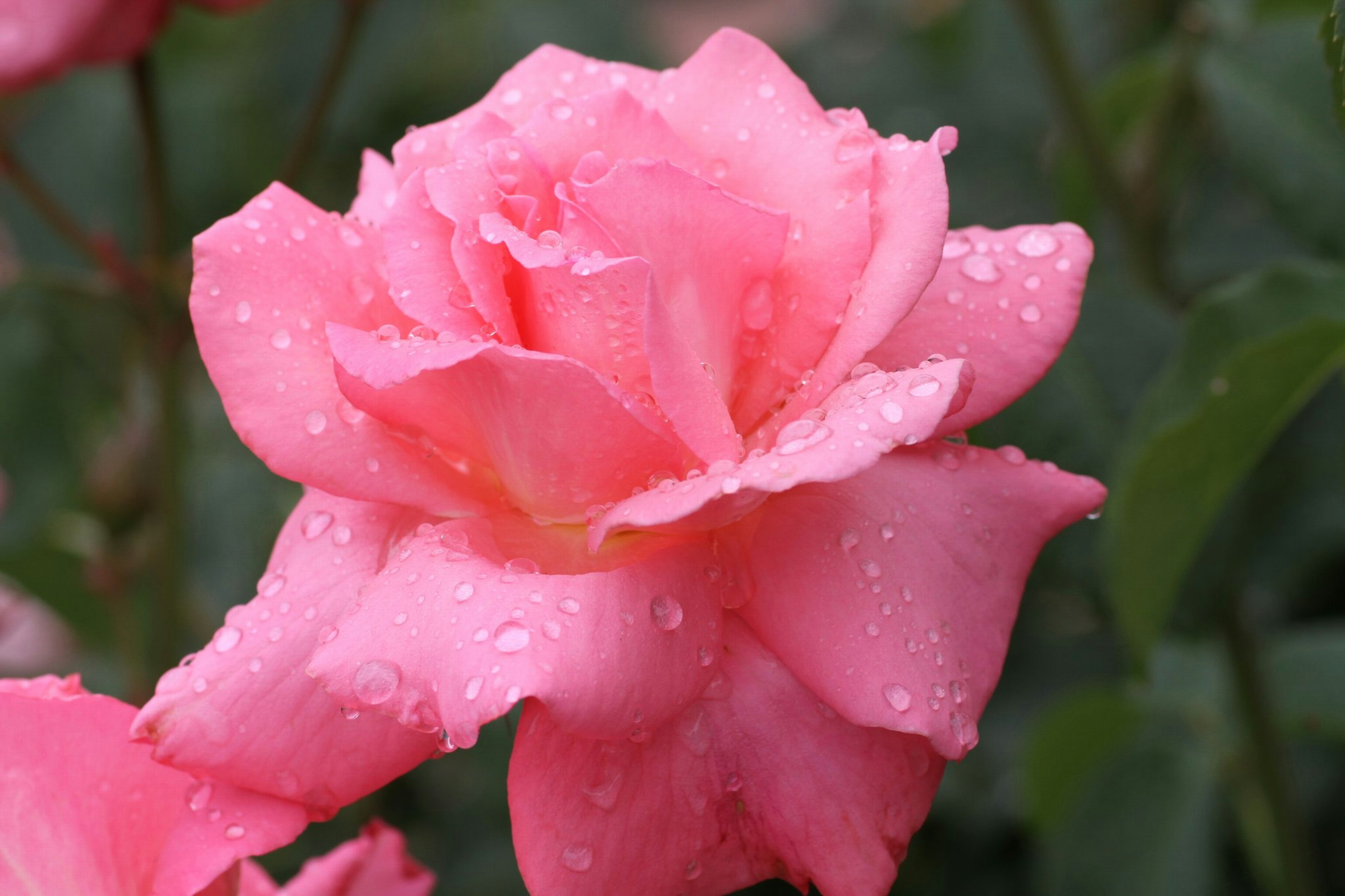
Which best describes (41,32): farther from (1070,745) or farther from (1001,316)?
(1070,745)

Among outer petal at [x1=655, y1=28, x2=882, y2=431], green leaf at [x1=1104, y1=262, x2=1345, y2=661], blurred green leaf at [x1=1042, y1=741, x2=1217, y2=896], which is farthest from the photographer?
blurred green leaf at [x1=1042, y1=741, x2=1217, y2=896]

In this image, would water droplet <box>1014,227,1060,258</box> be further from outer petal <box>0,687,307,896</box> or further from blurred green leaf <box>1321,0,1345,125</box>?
outer petal <box>0,687,307,896</box>

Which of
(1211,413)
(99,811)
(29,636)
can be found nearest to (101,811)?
(99,811)

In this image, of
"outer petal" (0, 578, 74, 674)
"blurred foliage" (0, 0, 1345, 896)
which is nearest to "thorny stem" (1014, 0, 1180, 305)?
"blurred foliage" (0, 0, 1345, 896)

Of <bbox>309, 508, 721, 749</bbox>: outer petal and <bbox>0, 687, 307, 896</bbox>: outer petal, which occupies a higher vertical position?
<bbox>309, 508, 721, 749</bbox>: outer petal

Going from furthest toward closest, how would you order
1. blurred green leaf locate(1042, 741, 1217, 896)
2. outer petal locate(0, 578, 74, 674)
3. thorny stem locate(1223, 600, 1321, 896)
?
1. outer petal locate(0, 578, 74, 674)
2. blurred green leaf locate(1042, 741, 1217, 896)
3. thorny stem locate(1223, 600, 1321, 896)

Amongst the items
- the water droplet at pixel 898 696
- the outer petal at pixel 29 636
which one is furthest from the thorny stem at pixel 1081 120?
the outer petal at pixel 29 636

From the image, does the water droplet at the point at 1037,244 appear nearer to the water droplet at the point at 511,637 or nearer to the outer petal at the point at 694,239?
the outer petal at the point at 694,239
